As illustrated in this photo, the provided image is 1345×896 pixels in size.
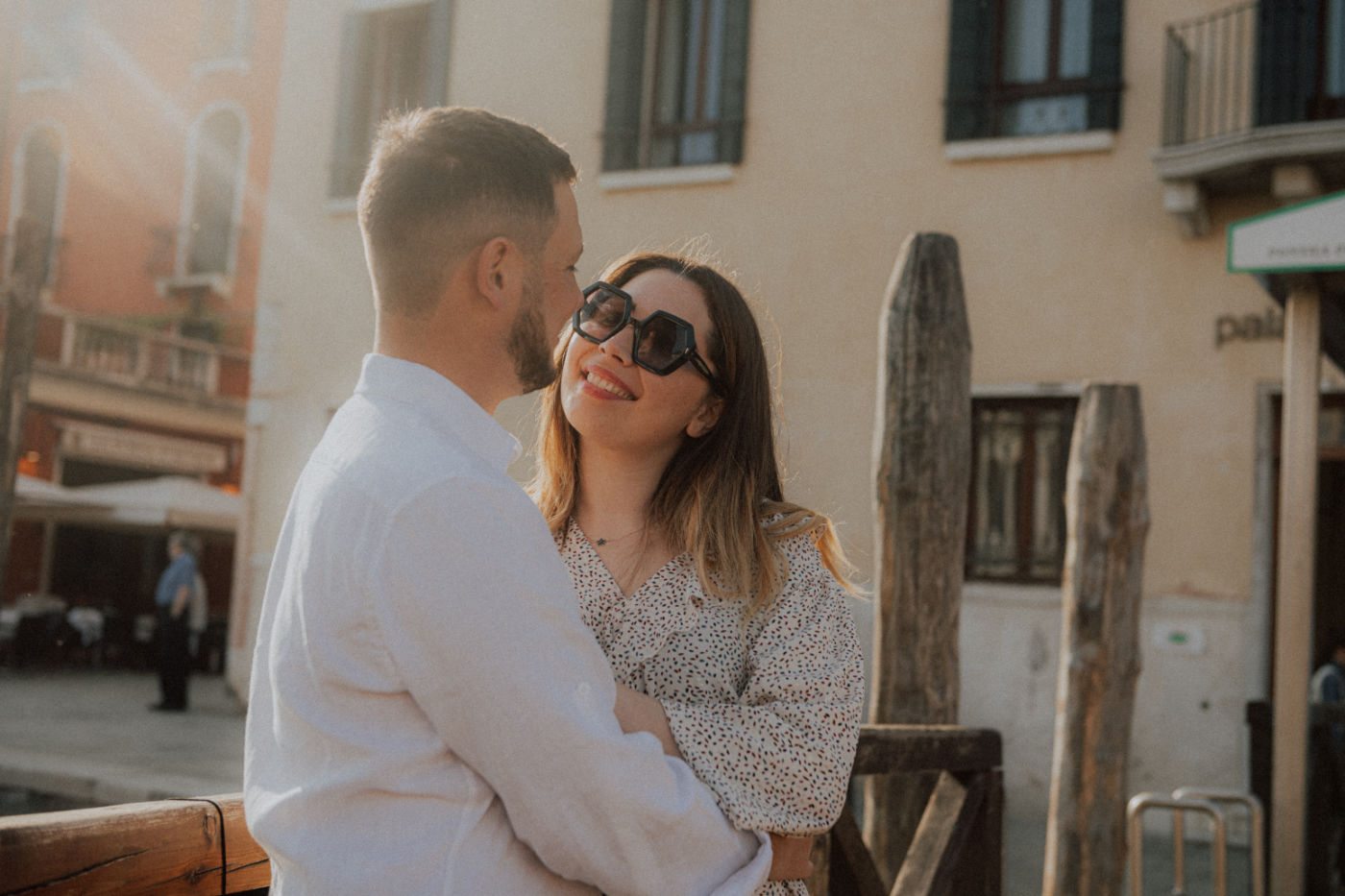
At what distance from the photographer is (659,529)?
7.07 ft

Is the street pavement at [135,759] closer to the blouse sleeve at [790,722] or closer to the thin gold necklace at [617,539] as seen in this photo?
the thin gold necklace at [617,539]

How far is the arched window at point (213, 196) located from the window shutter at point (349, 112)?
5.97 m

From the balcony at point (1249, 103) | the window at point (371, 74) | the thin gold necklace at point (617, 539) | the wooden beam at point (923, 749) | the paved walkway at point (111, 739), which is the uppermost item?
the window at point (371, 74)

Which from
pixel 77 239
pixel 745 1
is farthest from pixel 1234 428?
pixel 77 239

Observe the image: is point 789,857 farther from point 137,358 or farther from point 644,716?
point 137,358

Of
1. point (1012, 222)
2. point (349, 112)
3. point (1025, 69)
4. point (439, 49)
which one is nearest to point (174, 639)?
point (349, 112)

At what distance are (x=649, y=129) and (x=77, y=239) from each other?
11703mm

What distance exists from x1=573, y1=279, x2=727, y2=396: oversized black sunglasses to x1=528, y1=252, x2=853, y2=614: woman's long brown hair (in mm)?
63

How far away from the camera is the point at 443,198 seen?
58.2 inches

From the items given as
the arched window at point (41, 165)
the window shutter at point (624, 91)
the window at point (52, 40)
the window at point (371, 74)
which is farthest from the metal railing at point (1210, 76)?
the window at point (52, 40)

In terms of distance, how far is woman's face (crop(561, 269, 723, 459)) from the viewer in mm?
2188

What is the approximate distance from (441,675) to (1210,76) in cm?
921

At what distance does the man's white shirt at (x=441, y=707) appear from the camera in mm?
1275

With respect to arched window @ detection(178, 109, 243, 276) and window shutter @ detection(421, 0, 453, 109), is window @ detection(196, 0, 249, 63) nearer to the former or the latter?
arched window @ detection(178, 109, 243, 276)
